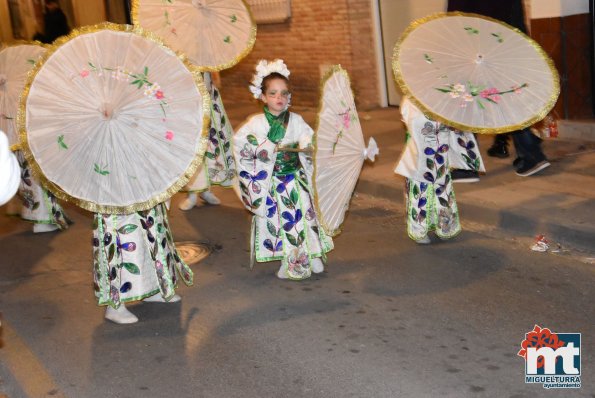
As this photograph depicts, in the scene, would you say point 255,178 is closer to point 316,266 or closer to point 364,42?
point 316,266

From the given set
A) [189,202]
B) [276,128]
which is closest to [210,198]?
[189,202]

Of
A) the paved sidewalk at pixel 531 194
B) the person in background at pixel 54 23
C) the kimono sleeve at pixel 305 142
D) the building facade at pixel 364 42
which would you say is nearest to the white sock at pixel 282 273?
the kimono sleeve at pixel 305 142

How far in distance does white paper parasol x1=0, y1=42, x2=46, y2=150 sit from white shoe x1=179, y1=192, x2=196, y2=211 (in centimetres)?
185

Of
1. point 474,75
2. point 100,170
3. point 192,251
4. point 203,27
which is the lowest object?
point 192,251

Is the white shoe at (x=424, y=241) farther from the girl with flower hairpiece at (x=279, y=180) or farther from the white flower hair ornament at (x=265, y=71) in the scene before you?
the white flower hair ornament at (x=265, y=71)

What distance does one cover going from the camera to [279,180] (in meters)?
6.59

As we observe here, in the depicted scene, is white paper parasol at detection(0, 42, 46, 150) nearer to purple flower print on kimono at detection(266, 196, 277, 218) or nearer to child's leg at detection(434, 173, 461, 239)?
purple flower print on kimono at detection(266, 196, 277, 218)

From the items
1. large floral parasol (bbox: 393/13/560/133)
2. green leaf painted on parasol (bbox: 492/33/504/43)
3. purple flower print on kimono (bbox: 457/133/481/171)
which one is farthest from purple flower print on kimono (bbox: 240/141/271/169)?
green leaf painted on parasol (bbox: 492/33/504/43)

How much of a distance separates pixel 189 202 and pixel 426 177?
3117 mm

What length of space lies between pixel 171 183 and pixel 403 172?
2.37 metres

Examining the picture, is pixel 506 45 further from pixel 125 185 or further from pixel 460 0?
pixel 125 185

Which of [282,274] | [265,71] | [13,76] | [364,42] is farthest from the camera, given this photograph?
[364,42]

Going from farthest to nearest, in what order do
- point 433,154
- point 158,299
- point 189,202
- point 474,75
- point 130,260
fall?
point 189,202, point 433,154, point 474,75, point 158,299, point 130,260

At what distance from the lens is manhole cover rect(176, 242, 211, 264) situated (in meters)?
7.66
